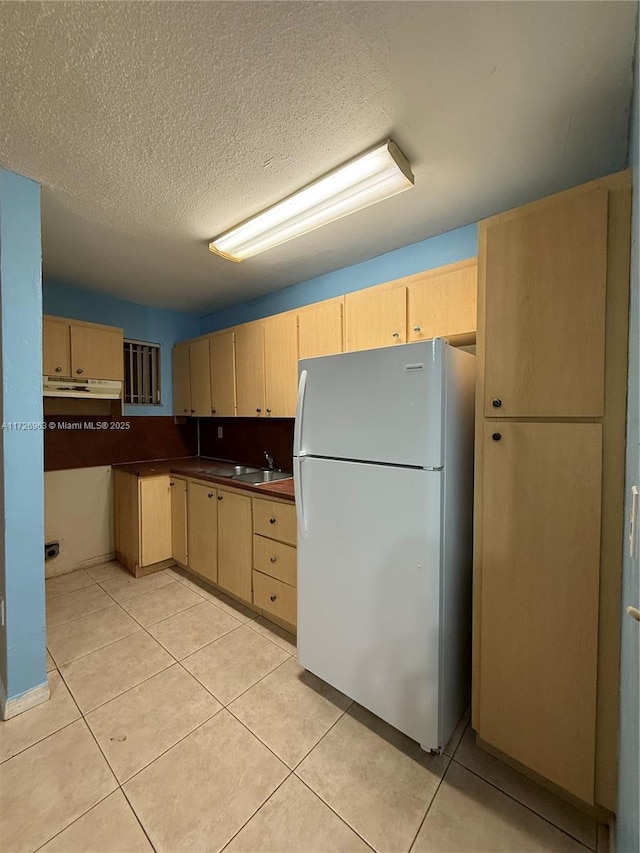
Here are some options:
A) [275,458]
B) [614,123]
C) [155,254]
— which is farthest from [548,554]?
[155,254]

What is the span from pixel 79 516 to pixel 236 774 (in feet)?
8.37

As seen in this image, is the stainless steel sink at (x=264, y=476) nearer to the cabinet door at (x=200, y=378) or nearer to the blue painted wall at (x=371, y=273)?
the cabinet door at (x=200, y=378)

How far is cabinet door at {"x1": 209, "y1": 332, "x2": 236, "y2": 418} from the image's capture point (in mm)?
2922

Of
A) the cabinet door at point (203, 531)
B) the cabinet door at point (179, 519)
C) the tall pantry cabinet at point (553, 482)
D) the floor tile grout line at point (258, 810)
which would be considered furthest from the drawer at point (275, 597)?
the tall pantry cabinet at point (553, 482)

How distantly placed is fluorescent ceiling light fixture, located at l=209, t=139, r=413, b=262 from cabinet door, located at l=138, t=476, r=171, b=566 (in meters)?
1.92

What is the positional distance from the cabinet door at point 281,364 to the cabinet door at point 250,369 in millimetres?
68

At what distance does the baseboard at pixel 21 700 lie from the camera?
1552 millimetres

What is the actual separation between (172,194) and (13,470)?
1493mm

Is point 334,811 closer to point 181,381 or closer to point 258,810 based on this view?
point 258,810

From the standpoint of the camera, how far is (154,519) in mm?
2895

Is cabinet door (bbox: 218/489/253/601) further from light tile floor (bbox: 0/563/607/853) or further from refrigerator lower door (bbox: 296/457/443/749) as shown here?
refrigerator lower door (bbox: 296/457/443/749)

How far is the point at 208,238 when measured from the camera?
213cm

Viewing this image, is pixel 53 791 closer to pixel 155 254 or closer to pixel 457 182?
pixel 155 254

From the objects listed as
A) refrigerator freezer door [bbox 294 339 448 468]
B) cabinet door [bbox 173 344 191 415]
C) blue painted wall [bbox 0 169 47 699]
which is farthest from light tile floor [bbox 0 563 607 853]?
cabinet door [bbox 173 344 191 415]
